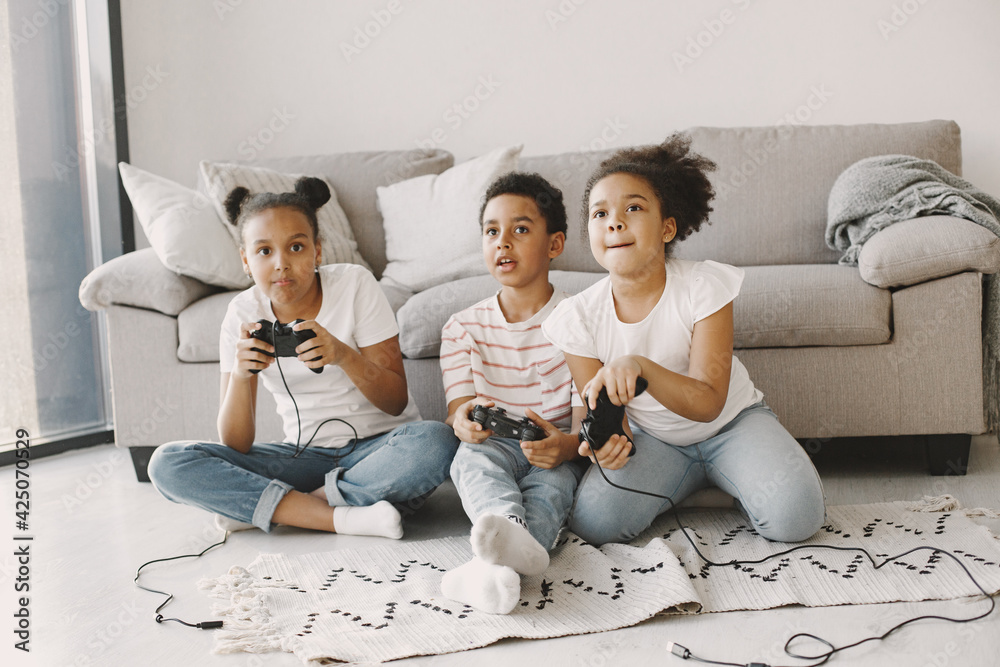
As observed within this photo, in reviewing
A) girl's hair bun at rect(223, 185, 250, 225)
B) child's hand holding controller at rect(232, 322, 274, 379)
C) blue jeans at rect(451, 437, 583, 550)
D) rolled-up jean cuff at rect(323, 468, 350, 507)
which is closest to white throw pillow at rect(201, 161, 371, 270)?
girl's hair bun at rect(223, 185, 250, 225)

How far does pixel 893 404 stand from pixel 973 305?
263 mm

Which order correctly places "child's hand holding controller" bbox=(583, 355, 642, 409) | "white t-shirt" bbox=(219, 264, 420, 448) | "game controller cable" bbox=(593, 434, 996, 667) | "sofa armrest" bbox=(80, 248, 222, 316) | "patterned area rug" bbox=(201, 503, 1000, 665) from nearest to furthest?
1. "game controller cable" bbox=(593, 434, 996, 667)
2. "patterned area rug" bbox=(201, 503, 1000, 665)
3. "child's hand holding controller" bbox=(583, 355, 642, 409)
4. "white t-shirt" bbox=(219, 264, 420, 448)
5. "sofa armrest" bbox=(80, 248, 222, 316)

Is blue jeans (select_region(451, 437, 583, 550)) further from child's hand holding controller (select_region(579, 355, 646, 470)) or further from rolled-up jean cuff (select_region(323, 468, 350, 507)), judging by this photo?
rolled-up jean cuff (select_region(323, 468, 350, 507))

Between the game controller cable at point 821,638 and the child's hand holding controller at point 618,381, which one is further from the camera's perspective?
the child's hand holding controller at point 618,381

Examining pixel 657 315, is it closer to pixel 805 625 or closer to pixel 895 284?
pixel 805 625

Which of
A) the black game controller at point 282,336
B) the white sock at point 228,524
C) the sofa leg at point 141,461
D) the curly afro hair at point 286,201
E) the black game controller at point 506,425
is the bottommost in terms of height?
the sofa leg at point 141,461

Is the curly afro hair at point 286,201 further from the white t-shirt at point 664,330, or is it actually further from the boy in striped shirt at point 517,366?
the white t-shirt at point 664,330

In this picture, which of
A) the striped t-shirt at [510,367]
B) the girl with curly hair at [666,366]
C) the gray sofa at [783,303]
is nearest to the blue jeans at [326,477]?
the striped t-shirt at [510,367]

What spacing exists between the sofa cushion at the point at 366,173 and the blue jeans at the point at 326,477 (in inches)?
41.0

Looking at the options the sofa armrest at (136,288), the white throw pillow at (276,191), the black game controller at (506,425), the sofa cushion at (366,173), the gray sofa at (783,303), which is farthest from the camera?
the sofa cushion at (366,173)

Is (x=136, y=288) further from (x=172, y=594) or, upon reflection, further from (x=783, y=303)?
(x=783, y=303)

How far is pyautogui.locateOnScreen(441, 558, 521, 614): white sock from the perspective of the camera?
106cm

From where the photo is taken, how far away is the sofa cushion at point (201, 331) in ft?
6.30

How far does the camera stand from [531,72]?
2.71 m
